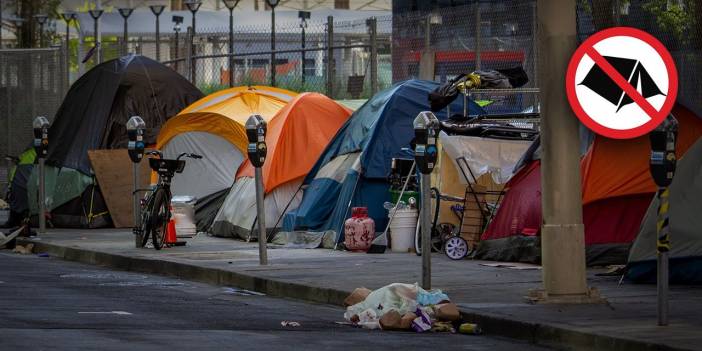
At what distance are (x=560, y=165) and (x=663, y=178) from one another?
1.90 meters

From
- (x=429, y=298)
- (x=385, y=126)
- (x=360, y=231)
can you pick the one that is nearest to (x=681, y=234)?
(x=429, y=298)

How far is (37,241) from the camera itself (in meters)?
21.0

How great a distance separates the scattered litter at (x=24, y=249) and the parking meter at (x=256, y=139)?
222 inches

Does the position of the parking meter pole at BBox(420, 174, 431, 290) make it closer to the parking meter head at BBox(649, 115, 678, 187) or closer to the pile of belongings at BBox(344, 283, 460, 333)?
the pile of belongings at BBox(344, 283, 460, 333)

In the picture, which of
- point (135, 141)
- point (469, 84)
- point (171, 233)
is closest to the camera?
point (469, 84)

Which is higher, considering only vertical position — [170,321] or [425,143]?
[425,143]

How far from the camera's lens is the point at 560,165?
12203mm

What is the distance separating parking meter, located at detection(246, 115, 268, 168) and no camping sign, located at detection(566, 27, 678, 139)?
5.25m

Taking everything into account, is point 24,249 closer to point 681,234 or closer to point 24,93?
point 24,93

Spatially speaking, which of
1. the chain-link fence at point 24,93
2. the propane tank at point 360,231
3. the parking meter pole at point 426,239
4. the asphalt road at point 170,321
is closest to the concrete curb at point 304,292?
the asphalt road at point 170,321

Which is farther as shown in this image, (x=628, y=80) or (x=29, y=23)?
(x=29, y=23)

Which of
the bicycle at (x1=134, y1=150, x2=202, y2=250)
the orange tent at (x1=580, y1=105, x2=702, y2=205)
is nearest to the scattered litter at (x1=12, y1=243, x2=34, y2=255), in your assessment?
the bicycle at (x1=134, y1=150, x2=202, y2=250)

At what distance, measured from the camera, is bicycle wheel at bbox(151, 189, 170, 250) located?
19188 mm

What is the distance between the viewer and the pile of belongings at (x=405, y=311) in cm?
1143
